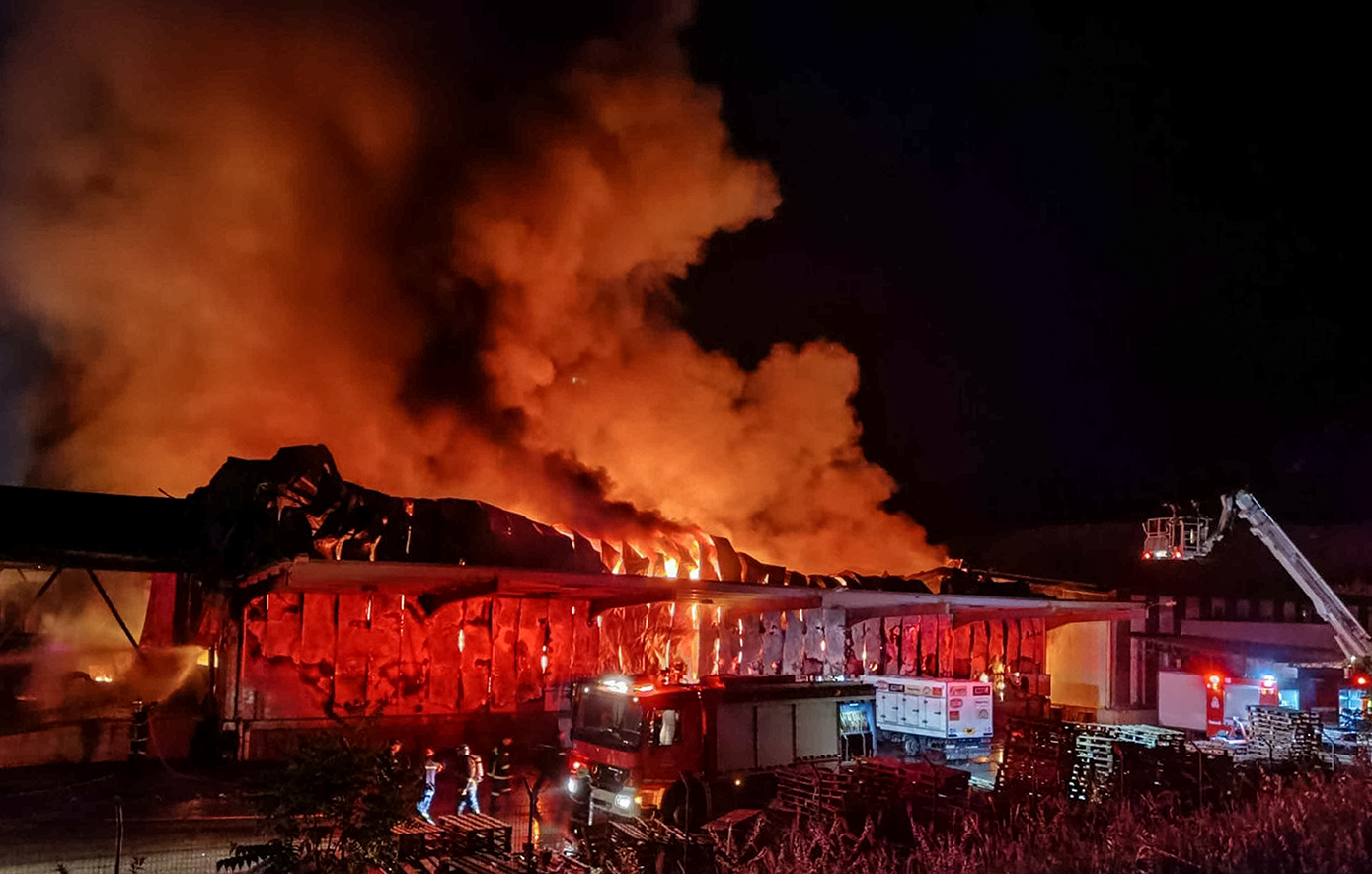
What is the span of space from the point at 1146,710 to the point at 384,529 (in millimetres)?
19955

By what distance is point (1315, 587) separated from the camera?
2277cm

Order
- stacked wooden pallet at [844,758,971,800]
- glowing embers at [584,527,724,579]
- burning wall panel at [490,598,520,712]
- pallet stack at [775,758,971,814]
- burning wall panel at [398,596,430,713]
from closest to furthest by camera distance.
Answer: pallet stack at [775,758,971,814] < stacked wooden pallet at [844,758,971,800] < burning wall panel at [398,596,430,713] < burning wall panel at [490,598,520,712] < glowing embers at [584,527,724,579]

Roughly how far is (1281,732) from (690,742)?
13466mm

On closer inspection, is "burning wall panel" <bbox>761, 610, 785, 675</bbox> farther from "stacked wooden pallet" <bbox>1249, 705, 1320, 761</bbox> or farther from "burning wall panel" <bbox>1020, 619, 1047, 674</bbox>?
"stacked wooden pallet" <bbox>1249, 705, 1320, 761</bbox>

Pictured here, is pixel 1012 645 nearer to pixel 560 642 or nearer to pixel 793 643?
A: pixel 793 643

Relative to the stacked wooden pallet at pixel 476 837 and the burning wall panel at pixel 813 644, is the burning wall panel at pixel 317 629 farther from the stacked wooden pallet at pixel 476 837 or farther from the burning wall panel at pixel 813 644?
the burning wall panel at pixel 813 644

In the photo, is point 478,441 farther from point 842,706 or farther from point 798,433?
point 842,706

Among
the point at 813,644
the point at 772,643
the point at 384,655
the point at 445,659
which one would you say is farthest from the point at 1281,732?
the point at 384,655

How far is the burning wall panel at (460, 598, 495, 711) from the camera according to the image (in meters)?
17.7

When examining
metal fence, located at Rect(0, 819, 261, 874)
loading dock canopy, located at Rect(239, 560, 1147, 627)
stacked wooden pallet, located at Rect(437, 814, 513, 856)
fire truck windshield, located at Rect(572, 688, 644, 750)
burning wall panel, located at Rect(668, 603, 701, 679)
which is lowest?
metal fence, located at Rect(0, 819, 261, 874)

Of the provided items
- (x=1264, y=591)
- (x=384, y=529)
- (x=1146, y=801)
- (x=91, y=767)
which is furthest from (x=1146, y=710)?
(x=91, y=767)

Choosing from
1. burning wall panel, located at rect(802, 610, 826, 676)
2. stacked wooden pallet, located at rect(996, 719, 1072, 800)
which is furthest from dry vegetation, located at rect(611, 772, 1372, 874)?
burning wall panel, located at rect(802, 610, 826, 676)

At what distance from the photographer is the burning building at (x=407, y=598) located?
15586 millimetres

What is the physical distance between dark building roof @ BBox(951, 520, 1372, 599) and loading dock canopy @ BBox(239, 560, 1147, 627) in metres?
9.70
